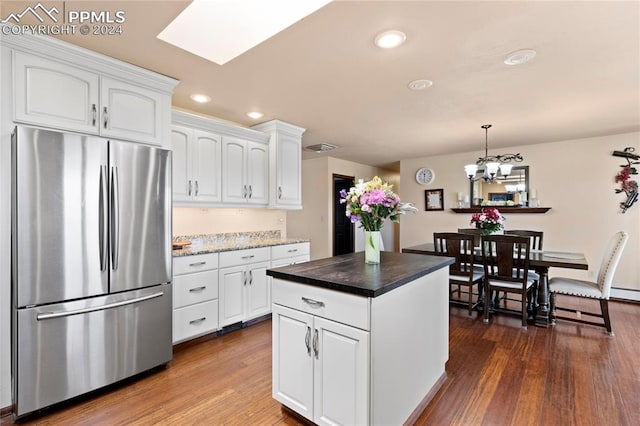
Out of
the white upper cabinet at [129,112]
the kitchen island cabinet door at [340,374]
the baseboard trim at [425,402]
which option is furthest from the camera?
the white upper cabinet at [129,112]

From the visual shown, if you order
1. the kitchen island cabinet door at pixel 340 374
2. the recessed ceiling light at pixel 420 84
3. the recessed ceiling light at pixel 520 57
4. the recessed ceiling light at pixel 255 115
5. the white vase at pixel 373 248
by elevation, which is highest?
the recessed ceiling light at pixel 255 115

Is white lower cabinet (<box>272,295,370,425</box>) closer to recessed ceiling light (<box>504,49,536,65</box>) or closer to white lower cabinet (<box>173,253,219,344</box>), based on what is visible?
white lower cabinet (<box>173,253,219,344</box>)

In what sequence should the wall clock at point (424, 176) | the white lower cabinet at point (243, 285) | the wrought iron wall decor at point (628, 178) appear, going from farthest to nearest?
the wall clock at point (424, 176)
the wrought iron wall decor at point (628, 178)
the white lower cabinet at point (243, 285)

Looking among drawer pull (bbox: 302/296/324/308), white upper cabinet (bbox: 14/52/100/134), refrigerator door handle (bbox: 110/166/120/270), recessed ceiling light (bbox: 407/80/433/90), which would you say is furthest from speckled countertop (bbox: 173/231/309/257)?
recessed ceiling light (bbox: 407/80/433/90)

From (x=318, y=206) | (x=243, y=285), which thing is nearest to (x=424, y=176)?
(x=318, y=206)

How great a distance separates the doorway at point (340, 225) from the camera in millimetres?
6480

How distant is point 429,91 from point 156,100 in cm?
244

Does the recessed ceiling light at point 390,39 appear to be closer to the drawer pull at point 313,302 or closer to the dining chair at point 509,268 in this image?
the drawer pull at point 313,302

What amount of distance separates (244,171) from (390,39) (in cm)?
229

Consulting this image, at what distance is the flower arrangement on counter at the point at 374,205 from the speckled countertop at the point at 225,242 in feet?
5.44

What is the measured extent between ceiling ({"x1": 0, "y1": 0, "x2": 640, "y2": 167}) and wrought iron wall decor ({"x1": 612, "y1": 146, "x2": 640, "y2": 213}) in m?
0.58

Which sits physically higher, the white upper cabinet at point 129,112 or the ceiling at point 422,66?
the ceiling at point 422,66

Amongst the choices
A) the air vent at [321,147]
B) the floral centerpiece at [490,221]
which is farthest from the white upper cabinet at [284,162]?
the floral centerpiece at [490,221]

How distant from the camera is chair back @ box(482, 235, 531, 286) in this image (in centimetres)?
334
